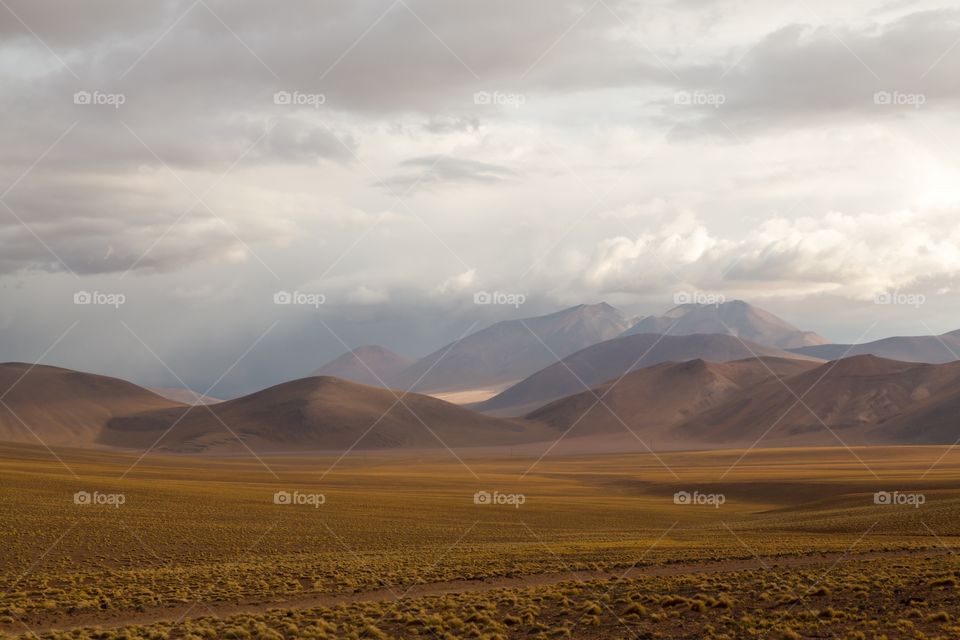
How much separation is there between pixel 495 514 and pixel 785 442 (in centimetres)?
15931

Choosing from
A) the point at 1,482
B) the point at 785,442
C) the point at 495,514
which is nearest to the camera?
the point at 495,514

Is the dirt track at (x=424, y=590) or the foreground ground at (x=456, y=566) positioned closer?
the foreground ground at (x=456, y=566)

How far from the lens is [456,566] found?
30.2 metres

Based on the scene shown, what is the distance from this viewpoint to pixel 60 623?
21.7 m

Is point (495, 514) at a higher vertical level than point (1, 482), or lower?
lower

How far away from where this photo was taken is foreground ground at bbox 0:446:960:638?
65.6 feet

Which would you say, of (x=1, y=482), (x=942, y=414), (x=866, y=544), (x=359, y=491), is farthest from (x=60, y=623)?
(x=942, y=414)

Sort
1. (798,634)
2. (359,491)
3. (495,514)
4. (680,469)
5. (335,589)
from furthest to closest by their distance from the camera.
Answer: (680,469) → (359,491) → (495,514) → (335,589) → (798,634)

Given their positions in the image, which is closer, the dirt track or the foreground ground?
the foreground ground

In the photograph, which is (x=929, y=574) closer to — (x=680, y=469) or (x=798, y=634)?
(x=798, y=634)

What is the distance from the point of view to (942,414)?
198625 mm

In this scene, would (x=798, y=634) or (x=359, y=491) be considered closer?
(x=798, y=634)

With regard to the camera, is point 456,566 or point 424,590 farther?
point 456,566

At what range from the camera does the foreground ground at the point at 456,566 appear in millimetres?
20000
